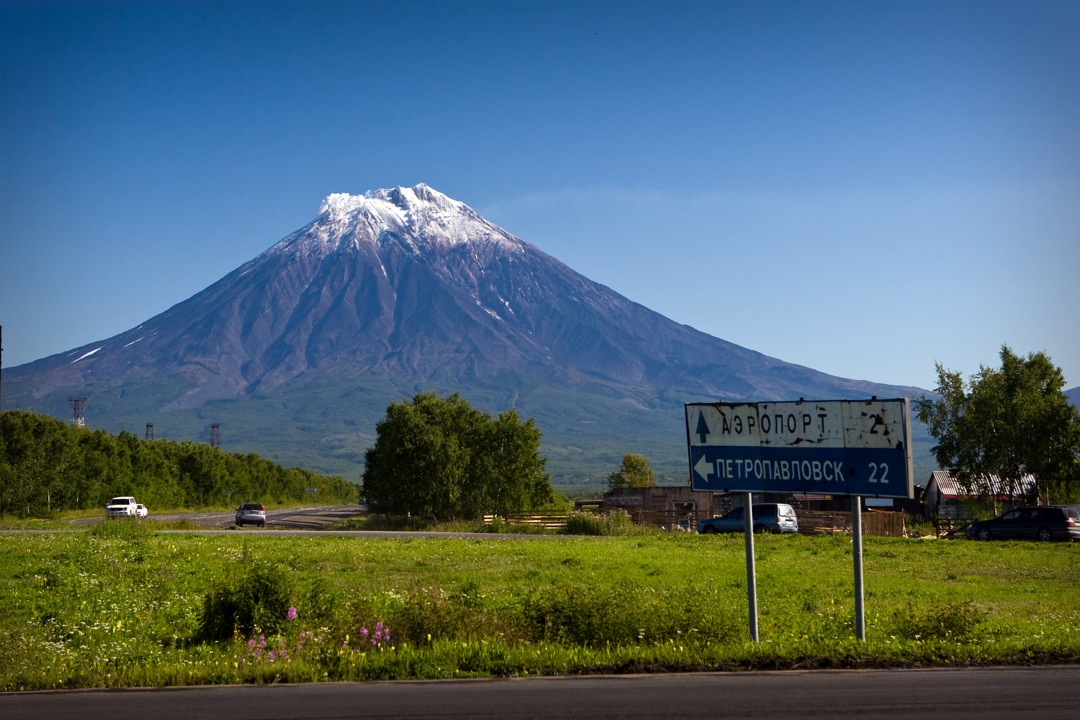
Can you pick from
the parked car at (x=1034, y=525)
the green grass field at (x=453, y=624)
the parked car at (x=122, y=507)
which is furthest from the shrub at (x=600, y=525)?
the parked car at (x=122, y=507)

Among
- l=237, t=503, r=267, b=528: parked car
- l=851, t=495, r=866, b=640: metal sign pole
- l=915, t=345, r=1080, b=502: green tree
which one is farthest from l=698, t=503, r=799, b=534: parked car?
l=851, t=495, r=866, b=640: metal sign pole

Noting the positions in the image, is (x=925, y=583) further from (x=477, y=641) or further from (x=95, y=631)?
(x=95, y=631)

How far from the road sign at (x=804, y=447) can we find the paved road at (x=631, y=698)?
92.5 inches

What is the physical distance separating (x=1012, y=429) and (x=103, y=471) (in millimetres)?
61676

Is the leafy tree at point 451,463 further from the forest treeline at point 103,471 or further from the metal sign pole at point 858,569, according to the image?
the metal sign pole at point 858,569

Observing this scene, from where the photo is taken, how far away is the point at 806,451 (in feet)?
40.3

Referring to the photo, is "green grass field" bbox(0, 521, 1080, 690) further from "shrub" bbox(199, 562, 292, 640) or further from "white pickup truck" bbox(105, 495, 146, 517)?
"white pickup truck" bbox(105, 495, 146, 517)

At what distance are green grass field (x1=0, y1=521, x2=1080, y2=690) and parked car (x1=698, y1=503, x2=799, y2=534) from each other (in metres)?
19.7

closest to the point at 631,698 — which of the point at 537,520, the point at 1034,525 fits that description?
the point at 1034,525

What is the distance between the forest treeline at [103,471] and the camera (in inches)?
2404

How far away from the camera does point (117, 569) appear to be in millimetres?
19688

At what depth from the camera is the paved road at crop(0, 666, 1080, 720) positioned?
904 cm

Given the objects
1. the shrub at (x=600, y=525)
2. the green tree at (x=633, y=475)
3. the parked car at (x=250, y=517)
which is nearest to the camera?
Result: the shrub at (x=600, y=525)

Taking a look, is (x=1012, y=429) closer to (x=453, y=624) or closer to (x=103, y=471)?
(x=453, y=624)
